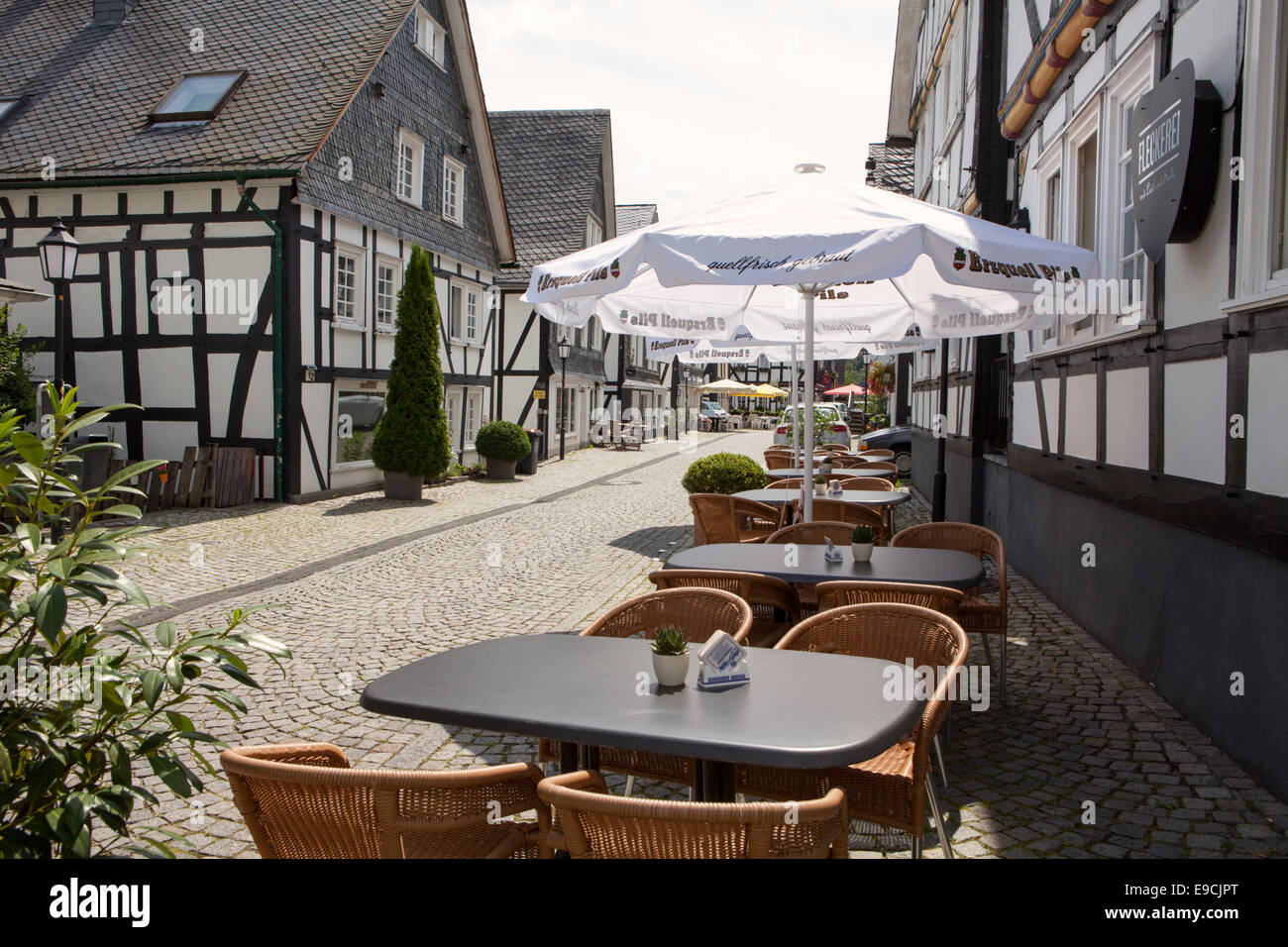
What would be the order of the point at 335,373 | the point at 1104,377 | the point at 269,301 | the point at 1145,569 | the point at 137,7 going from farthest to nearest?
the point at 137,7 → the point at 335,373 → the point at 269,301 → the point at 1104,377 → the point at 1145,569

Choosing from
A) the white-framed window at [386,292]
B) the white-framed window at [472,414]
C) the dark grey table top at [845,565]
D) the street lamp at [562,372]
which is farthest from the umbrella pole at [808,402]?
the street lamp at [562,372]

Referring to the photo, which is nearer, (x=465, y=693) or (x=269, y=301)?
(x=465, y=693)

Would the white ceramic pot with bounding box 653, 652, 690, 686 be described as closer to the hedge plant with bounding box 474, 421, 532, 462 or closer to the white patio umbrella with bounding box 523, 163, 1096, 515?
the white patio umbrella with bounding box 523, 163, 1096, 515

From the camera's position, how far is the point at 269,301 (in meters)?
13.9

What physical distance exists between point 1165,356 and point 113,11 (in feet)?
62.8

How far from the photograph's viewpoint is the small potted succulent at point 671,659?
287 cm

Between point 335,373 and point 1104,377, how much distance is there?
11648 millimetres

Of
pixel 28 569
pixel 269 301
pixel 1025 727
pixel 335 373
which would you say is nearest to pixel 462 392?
pixel 335 373

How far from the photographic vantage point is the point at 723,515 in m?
7.43

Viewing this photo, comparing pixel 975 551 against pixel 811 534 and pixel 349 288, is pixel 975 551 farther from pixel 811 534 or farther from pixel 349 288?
pixel 349 288

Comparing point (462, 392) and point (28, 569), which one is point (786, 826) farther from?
point (462, 392)

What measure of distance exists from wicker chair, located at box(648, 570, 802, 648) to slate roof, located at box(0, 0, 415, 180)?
11102 mm

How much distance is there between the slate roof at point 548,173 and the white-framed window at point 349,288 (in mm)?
10255

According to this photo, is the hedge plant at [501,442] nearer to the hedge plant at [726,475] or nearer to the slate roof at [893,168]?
the hedge plant at [726,475]
